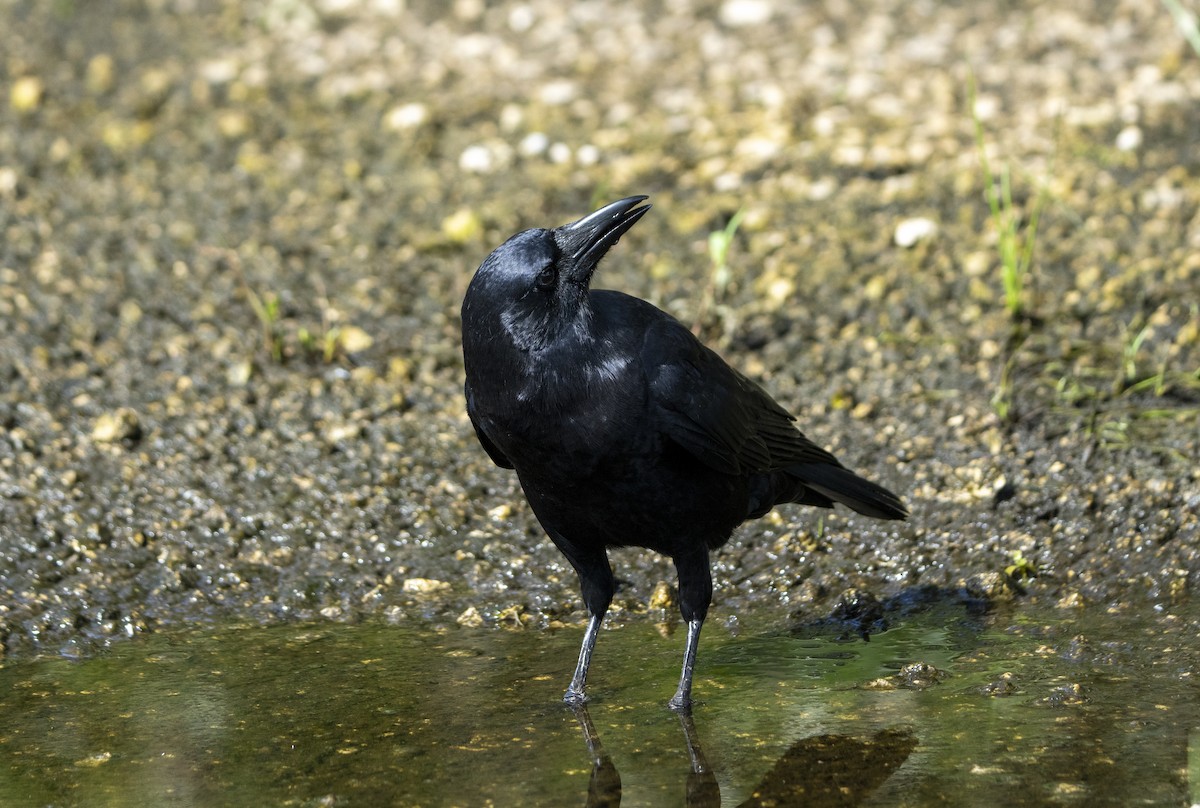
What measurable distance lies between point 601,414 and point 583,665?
0.78 meters

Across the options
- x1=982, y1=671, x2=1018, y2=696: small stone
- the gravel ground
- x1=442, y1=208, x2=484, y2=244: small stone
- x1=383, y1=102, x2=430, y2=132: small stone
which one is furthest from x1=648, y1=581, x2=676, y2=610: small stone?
x1=383, y1=102, x2=430, y2=132: small stone

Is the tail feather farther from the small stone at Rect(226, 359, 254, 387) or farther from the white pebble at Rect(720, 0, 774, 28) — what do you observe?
the white pebble at Rect(720, 0, 774, 28)

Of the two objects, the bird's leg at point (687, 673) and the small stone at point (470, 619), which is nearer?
the bird's leg at point (687, 673)

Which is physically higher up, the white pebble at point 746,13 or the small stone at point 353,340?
the white pebble at point 746,13

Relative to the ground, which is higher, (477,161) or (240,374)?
(477,161)

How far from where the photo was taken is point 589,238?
3.69 metres

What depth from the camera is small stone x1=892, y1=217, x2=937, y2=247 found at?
20.5ft

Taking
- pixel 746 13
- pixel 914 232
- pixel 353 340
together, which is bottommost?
pixel 353 340

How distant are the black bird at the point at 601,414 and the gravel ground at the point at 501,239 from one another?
58 centimetres

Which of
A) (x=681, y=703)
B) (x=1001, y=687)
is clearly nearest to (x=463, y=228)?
(x=681, y=703)

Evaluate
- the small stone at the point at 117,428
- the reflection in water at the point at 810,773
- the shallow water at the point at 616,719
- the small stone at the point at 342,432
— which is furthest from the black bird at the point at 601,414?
the small stone at the point at 117,428

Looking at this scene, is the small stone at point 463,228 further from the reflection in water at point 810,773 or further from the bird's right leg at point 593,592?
the reflection in water at point 810,773

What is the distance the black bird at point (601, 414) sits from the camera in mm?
3588

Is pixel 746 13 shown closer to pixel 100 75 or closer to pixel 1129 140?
pixel 1129 140
